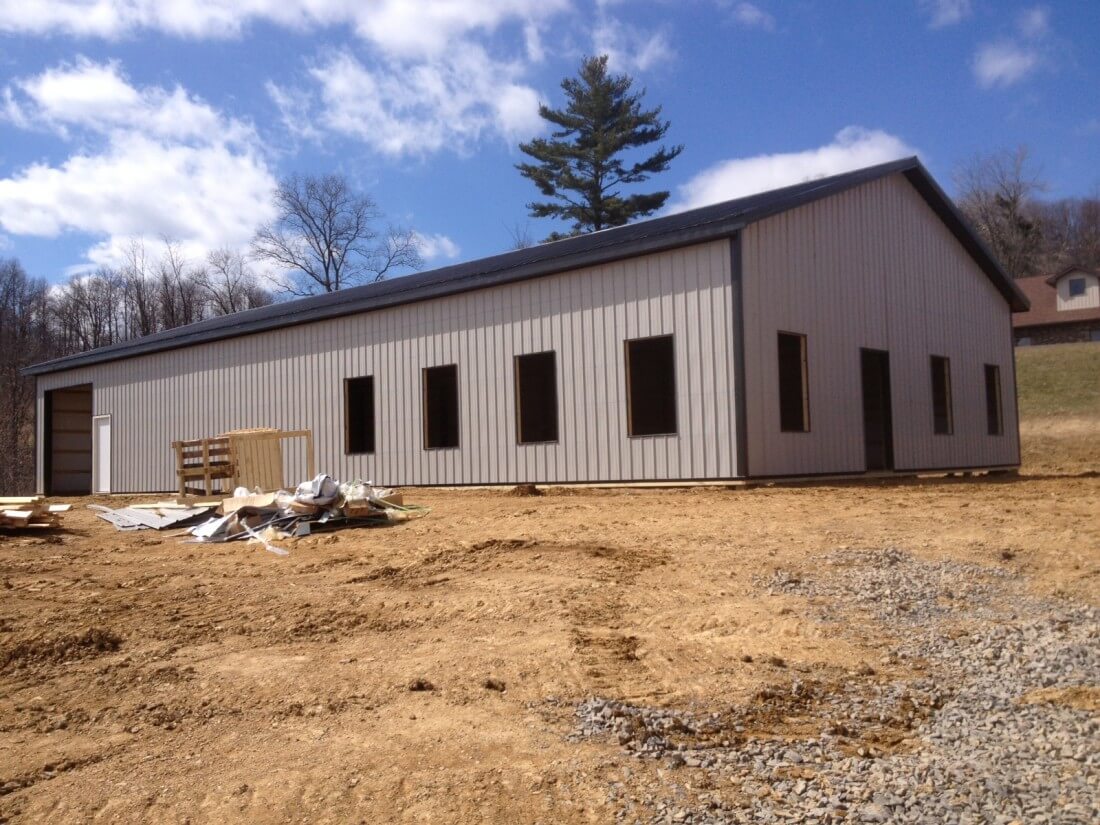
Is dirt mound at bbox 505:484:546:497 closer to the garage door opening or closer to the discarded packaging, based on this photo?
the discarded packaging

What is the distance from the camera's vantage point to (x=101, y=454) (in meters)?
23.1

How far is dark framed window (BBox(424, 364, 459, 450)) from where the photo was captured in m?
16.1

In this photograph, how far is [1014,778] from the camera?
3488mm

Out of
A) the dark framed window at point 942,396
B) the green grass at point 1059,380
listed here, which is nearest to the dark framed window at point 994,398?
the dark framed window at point 942,396

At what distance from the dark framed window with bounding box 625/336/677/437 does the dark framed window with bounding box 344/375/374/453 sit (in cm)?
482

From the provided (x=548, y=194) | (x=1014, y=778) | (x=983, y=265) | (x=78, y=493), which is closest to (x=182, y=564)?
(x=1014, y=778)

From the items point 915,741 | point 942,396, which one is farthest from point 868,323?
point 915,741

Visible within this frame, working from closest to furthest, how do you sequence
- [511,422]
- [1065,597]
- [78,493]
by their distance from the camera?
[1065,597] < [511,422] < [78,493]

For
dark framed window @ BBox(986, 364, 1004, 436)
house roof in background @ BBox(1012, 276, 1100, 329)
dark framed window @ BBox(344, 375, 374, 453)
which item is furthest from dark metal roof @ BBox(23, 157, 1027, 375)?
house roof in background @ BBox(1012, 276, 1100, 329)

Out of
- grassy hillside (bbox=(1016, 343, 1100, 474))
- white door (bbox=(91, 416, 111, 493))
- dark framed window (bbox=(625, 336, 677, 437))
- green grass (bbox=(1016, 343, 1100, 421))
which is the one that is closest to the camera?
dark framed window (bbox=(625, 336, 677, 437))

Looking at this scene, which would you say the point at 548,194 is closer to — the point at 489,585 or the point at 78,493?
the point at 78,493

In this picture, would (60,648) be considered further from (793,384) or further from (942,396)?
(942,396)

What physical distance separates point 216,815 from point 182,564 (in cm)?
590

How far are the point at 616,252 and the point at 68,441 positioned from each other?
60.6ft
